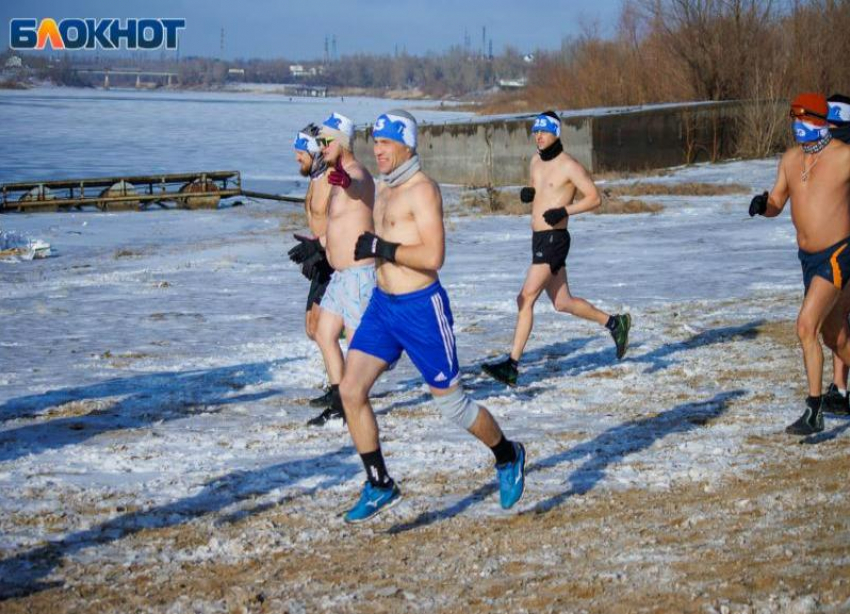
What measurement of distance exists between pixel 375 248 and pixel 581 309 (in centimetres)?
457

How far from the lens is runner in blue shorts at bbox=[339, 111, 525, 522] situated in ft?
19.5

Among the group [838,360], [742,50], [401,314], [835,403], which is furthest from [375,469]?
[742,50]

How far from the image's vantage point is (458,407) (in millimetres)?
6027

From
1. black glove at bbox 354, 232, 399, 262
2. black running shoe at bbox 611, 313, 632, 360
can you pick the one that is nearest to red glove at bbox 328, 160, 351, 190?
black glove at bbox 354, 232, 399, 262

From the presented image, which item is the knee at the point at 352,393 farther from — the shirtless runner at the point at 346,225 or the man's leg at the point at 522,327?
the man's leg at the point at 522,327

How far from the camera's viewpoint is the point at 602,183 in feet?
111

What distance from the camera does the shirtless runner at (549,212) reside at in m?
9.66

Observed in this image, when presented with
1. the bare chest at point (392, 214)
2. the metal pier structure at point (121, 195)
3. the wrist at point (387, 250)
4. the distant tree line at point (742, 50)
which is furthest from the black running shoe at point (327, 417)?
the distant tree line at point (742, 50)

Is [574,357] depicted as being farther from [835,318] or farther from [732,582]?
[732,582]

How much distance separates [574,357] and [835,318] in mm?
3438

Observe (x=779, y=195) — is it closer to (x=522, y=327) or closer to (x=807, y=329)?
(x=807, y=329)

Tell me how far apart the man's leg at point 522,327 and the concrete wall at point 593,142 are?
89.7 feet

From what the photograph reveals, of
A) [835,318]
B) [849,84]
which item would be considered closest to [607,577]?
[835,318]

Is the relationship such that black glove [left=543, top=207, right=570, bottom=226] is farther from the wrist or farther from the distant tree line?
the distant tree line
